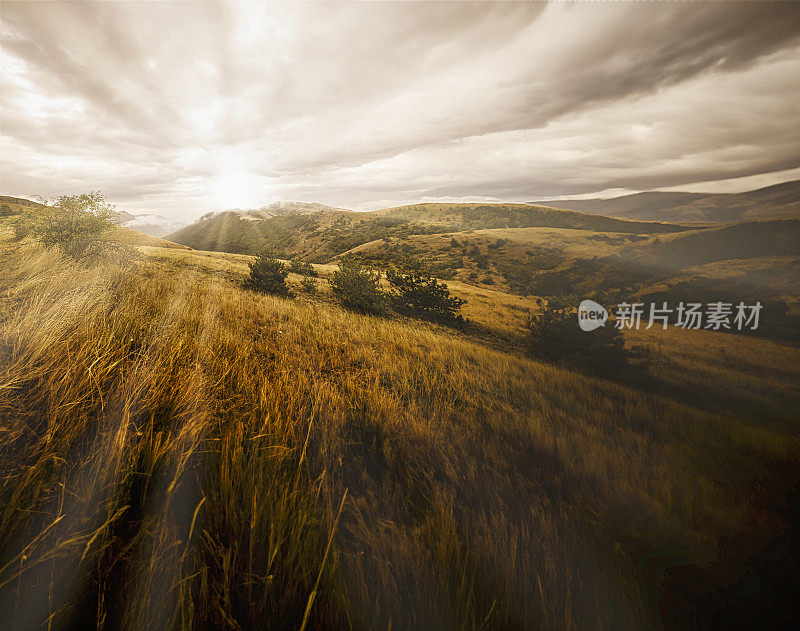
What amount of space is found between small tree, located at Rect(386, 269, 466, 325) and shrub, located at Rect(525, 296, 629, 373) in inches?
131

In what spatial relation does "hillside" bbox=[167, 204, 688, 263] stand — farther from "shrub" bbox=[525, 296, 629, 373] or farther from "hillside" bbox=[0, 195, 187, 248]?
"shrub" bbox=[525, 296, 629, 373]

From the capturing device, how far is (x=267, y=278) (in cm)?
1120

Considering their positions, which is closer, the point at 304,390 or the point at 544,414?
the point at 304,390

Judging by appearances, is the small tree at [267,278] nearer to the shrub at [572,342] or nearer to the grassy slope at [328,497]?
the grassy slope at [328,497]

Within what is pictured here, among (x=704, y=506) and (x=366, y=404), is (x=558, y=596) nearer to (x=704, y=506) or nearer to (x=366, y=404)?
(x=704, y=506)

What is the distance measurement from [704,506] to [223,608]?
3.16 metres

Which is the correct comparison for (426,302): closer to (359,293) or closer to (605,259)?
(359,293)

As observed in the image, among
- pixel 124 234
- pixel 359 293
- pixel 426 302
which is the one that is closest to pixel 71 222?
pixel 359 293

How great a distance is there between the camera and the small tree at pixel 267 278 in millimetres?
10898

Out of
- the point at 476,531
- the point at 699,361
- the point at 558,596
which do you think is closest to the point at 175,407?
the point at 476,531

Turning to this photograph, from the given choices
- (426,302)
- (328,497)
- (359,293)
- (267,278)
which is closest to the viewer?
(328,497)

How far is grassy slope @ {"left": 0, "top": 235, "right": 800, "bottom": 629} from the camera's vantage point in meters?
1.15

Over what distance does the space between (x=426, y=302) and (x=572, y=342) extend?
5601mm

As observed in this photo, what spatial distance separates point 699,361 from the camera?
33.8ft
